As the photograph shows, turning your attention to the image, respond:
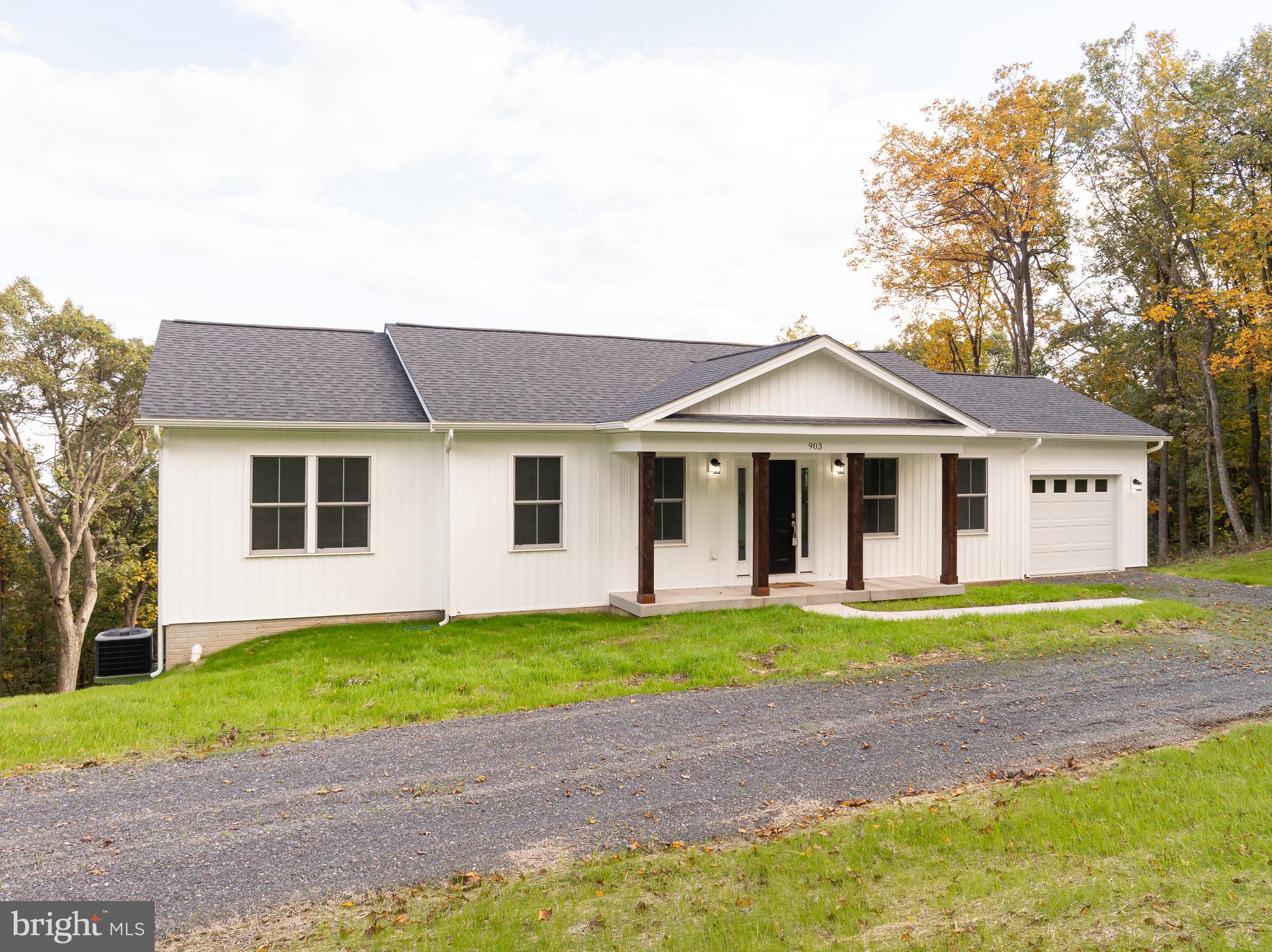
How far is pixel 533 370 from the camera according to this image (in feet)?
47.2

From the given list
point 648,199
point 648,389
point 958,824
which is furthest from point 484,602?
point 648,199

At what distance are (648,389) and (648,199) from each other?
1788cm

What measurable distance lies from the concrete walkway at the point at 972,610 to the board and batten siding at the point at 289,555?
6057 millimetres

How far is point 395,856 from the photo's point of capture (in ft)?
16.0

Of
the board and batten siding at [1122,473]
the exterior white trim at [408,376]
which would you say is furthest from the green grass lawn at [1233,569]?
the exterior white trim at [408,376]

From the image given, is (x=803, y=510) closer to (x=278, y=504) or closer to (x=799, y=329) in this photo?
(x=278, y=504)

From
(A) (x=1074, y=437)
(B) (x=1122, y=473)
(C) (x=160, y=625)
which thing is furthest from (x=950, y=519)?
(C) (x=160, y=625)

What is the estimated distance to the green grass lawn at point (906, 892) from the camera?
389 centimetres

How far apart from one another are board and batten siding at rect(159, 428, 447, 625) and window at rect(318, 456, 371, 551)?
4.7 inches

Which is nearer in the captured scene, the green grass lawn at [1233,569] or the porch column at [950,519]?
the porch column at [950,519]

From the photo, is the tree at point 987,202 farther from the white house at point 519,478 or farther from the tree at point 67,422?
the tree at point 67,422

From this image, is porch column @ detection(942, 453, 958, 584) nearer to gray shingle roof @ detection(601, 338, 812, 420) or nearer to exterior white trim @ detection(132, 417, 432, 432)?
gray shingle roof @ detection(601, 338, 812, 420)

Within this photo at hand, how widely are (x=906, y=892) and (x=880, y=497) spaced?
11341 mm

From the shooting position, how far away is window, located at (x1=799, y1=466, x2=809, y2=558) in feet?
47.7
